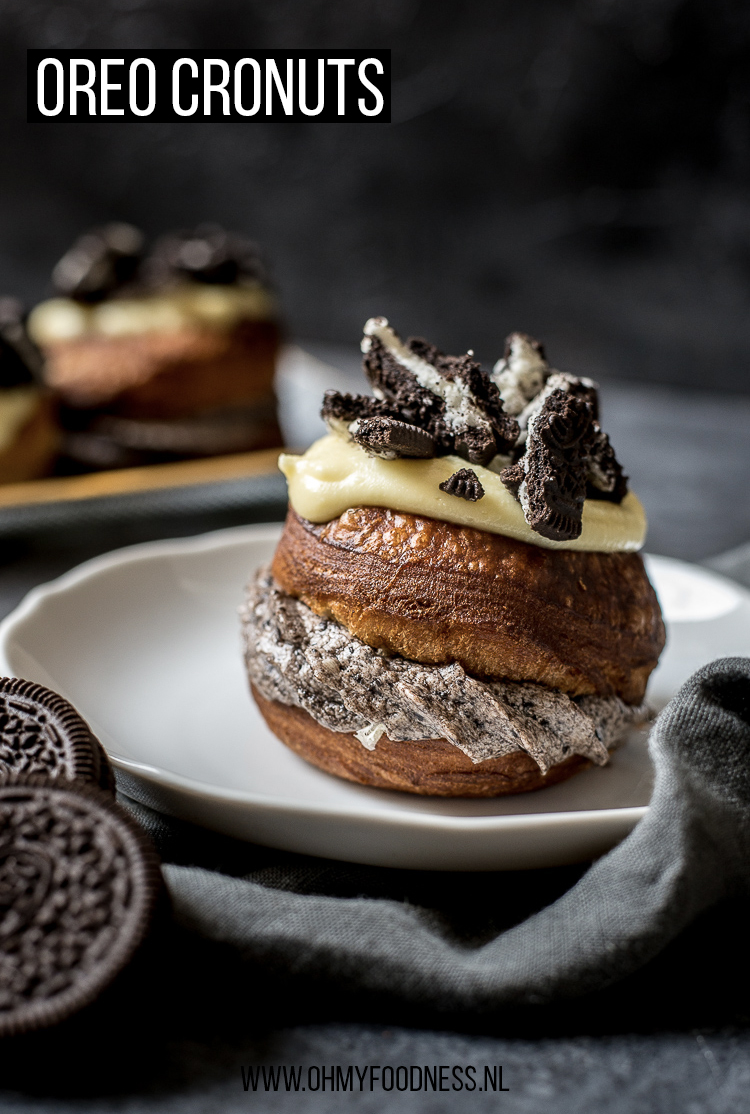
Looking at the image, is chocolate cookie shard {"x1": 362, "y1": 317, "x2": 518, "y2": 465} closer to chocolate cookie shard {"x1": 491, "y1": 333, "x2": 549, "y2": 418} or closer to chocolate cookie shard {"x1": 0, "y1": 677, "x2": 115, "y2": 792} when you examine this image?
chocolate cookie shard {"x1": 491, "y1": 333, "x2": 549, "y2": 418}

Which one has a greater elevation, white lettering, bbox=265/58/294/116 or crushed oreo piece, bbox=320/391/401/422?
white lettering, bbox=265/58/294/116

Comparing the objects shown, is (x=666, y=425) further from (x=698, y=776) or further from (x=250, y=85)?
(x=698, y=776)

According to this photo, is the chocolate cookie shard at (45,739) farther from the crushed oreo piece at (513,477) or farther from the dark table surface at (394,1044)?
the crushed oreo piece at (513,477)

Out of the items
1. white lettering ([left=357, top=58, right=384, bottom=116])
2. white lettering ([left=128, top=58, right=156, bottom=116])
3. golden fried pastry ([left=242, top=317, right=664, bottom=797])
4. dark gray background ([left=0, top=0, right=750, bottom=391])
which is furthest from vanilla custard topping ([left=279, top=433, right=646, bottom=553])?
dark gray background ([left=0, top=0, right=750, bottom=391])

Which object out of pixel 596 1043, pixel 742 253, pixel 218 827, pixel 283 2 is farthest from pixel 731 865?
pixel 283 2

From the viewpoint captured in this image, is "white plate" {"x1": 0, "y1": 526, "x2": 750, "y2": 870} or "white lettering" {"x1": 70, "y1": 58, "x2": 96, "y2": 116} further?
"white lettering" {"x1": 70, "y1": 58, "x2": 96, "y2": 116}

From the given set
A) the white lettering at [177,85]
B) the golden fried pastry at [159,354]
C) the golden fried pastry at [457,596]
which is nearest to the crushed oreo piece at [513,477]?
the golden fried pastry at [457,596]

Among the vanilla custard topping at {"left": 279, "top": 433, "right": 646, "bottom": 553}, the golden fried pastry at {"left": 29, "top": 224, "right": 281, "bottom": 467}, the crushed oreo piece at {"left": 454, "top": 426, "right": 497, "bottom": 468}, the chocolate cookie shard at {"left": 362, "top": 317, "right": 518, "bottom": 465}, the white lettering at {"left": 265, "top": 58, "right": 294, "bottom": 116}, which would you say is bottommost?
the golden fried pastry at {"left": 29, "top": 224, "right": 281, "bottom": 467}
